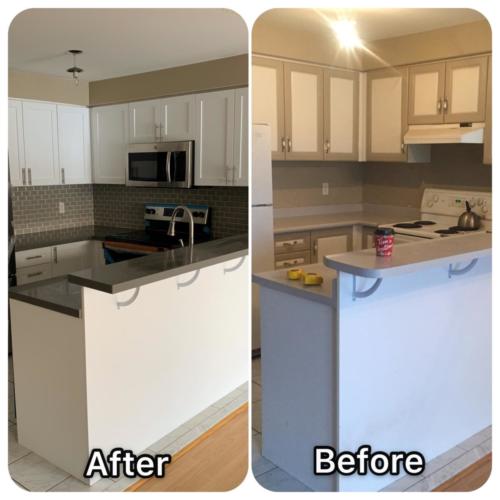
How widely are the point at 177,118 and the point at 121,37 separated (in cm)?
89

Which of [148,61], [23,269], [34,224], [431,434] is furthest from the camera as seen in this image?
[34,224]

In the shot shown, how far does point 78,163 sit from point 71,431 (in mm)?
2096

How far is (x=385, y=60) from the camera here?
366 cm

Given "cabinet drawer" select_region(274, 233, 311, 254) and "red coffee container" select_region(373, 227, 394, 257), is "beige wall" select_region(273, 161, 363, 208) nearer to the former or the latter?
"cabinet drawer" select_region(274, 233, 311, 254)

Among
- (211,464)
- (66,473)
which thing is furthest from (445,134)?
(66,473)

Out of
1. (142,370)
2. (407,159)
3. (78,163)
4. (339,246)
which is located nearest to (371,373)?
(142,370)

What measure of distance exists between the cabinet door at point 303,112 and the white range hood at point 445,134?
59cm

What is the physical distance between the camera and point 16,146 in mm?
2881

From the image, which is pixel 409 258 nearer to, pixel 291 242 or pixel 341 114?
pixel 291 242

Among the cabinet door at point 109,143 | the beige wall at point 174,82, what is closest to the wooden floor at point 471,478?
the beige wall at point 174,82

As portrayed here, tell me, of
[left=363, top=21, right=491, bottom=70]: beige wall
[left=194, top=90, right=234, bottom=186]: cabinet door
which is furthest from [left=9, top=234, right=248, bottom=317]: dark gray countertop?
[left=363, top=21, right=491, bottom=70]: beige wall

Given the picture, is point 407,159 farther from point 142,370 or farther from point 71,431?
point 71,431

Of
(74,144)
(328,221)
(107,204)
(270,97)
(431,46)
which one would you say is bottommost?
(328,221)

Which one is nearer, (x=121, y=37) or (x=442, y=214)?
(x=121, y=37)
